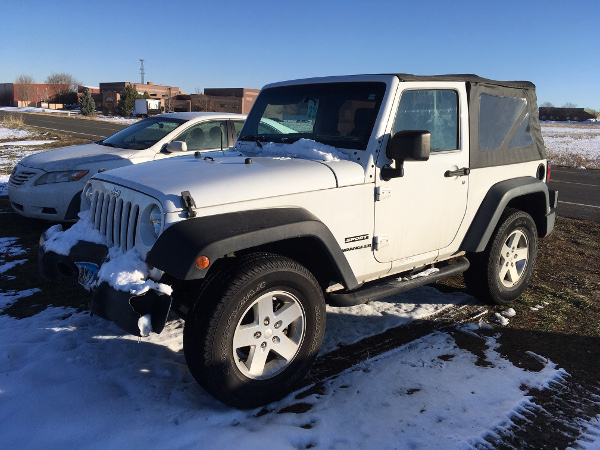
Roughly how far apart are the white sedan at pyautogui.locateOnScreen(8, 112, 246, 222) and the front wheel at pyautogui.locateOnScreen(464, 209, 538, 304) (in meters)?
3.96

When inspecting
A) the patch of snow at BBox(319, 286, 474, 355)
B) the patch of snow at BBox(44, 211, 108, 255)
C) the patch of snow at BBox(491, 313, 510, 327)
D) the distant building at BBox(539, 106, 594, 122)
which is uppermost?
the distant building at BBox(539, 106, 594, 122)

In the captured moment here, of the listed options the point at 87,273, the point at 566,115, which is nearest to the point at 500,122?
the point at 87,273

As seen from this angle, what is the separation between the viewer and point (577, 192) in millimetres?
12180

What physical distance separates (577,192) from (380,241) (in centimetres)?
1051

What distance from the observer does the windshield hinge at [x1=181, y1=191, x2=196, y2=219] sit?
114 inches

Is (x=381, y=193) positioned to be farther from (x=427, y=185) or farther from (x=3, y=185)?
(x=3, y=185)

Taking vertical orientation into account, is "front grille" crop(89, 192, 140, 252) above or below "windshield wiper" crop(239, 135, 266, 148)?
below

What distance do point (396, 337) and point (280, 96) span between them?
236cm

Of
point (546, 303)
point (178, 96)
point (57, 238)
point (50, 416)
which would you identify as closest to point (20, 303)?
point (57, 238)

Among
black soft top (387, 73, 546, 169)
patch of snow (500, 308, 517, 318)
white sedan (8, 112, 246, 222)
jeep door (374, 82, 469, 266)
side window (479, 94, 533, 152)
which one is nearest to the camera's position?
jeep door (374, 82, 469, 266)

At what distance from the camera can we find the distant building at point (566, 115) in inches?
3233

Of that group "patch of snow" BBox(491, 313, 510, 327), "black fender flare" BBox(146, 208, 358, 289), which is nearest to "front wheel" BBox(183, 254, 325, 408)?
"black fender flare" BBox(146, 208, 358, 289)

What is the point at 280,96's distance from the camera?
14.9 feet

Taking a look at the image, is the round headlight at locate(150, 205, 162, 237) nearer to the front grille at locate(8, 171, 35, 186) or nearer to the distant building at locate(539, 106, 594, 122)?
the front grille at locate(8, 171, 35, 186)
